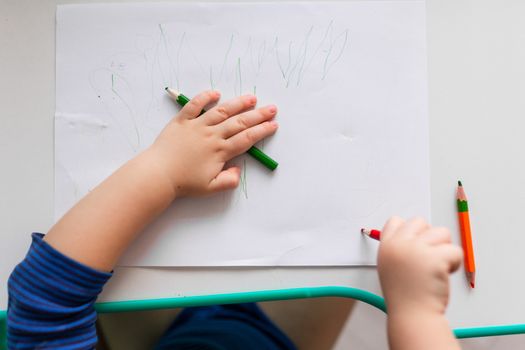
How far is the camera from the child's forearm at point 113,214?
1.49 ft

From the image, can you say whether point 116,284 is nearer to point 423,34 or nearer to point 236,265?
point 236,265

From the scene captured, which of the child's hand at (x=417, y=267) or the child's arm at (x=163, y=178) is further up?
the child's arm at (x=163, y=178)

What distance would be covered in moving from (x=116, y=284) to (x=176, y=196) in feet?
0.41

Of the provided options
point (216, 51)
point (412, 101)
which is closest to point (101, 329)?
point (216, 51)

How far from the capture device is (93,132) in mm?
511

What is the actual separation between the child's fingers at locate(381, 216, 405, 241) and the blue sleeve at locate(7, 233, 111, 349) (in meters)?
0.31

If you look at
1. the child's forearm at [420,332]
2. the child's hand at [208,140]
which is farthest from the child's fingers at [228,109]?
the child's forearm at [420,332]

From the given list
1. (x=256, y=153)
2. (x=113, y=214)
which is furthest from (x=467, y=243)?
(x=113, y=214)

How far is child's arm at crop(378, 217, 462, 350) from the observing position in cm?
41

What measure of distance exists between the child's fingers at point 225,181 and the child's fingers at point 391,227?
6.9 inches

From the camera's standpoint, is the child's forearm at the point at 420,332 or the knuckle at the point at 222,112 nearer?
the child's forearm at the point at 420,332

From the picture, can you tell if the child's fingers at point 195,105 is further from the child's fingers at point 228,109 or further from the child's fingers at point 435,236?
the child's fingers at point 435,236

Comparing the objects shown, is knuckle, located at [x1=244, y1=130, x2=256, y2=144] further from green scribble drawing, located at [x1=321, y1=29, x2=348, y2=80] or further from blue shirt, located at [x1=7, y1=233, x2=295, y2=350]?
blue shirt, located at [x1=7, y1=233, x2=295, y2=350]

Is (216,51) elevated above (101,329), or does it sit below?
above
